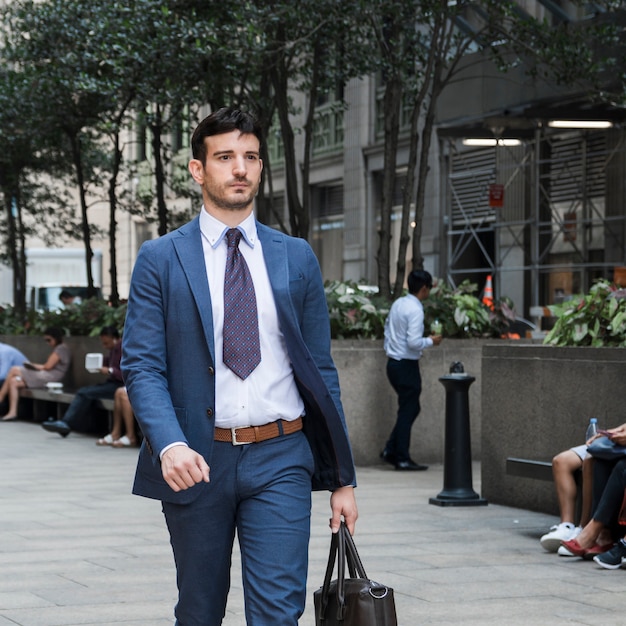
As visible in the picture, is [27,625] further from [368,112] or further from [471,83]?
[368,112]

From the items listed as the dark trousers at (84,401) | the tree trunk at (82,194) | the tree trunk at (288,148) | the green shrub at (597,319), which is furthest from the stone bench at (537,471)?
the tree trunk at (82,194)

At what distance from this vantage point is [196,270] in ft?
13.5

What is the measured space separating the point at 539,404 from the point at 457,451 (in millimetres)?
912

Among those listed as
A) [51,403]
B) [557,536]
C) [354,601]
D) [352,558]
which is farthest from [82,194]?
[354,601]

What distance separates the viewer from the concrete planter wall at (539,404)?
959cm

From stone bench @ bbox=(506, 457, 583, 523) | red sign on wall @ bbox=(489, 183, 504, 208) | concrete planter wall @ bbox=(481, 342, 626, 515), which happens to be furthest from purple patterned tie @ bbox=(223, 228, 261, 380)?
red sign on wall @ bbox=(489, 183, 504, 208)

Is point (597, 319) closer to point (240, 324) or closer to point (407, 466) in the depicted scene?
point (407, 466)

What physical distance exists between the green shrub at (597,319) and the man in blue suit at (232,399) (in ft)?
19.5

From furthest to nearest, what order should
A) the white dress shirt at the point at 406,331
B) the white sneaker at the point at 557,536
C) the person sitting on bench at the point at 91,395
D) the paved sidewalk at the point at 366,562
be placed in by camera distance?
the person sitting on bench at the point at 91,395 → the white dress shirt at the point at 406,331 → the white sneaker at the point at 557,536 → the paved sidewalk at the point at 366,562

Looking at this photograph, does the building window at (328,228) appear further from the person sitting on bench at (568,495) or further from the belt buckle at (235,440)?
the belt buckle at (235,440)

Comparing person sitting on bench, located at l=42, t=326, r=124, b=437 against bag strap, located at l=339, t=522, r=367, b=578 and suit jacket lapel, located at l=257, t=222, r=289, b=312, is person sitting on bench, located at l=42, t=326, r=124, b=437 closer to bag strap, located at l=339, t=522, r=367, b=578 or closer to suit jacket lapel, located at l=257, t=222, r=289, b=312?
suit jacket lapel, located at l=257, t=222, r=289, b=312

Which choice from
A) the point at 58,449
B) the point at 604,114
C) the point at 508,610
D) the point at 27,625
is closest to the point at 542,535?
the point at 508,610

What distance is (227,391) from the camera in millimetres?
4090

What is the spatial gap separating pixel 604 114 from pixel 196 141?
20708mm
